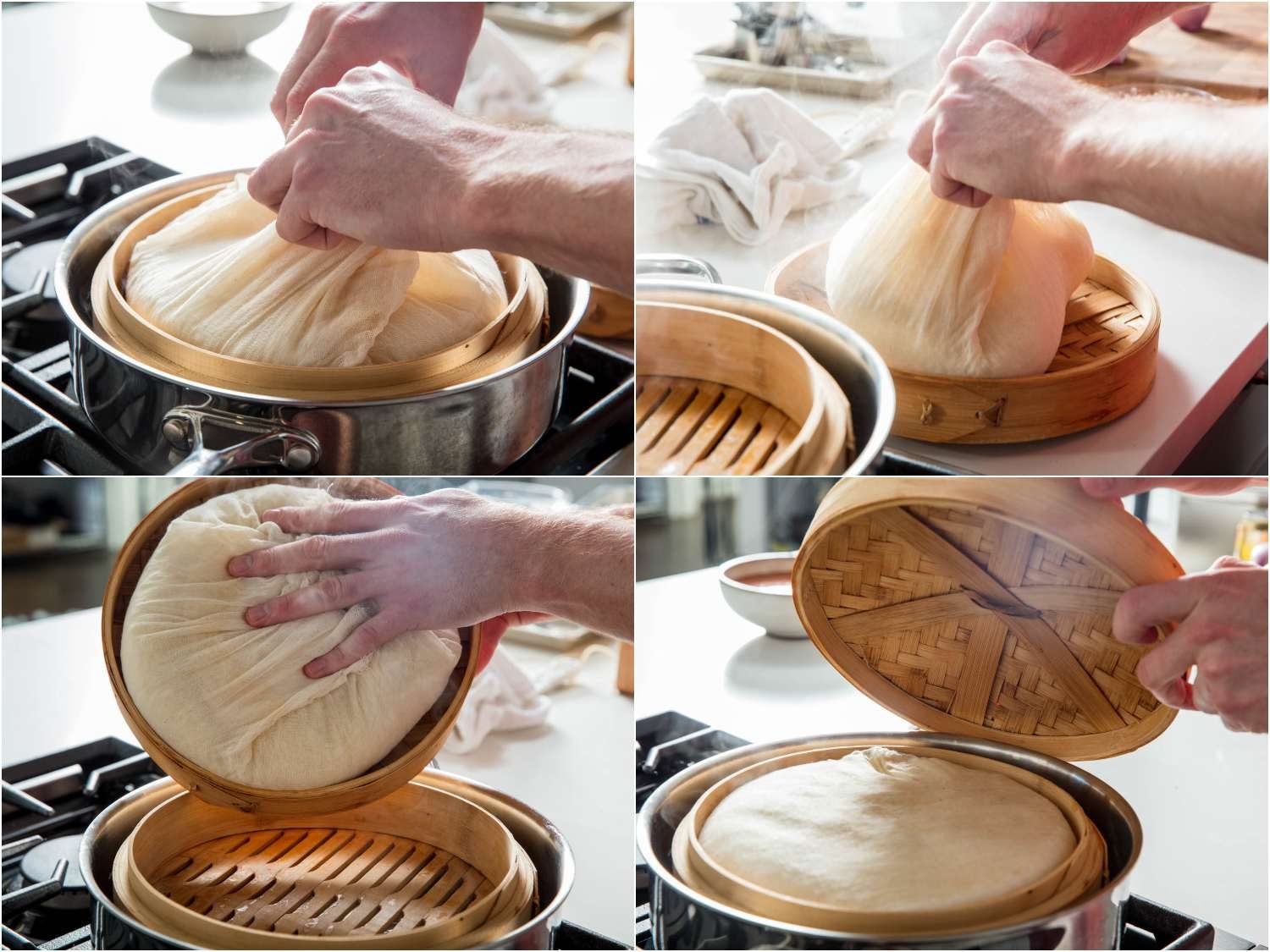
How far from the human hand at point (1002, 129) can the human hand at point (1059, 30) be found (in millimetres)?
23

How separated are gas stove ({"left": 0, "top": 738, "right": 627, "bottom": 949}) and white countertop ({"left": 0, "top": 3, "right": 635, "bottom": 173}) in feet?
2.01

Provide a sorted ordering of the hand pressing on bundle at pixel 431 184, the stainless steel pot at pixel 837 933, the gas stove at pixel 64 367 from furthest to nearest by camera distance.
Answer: the gas stove at pixel 64 367 → the hand pressing on bundle at pixel 431 184 → the stainless steel pot at pixel 837 933

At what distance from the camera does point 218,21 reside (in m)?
1.23

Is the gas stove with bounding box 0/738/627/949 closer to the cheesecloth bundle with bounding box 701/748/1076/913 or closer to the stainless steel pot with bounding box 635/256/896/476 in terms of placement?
the cheesecloth bundle with bounding box 701/748/1076/913

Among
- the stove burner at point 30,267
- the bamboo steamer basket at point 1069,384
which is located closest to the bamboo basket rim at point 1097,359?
the bamboo steamer basket at point 1069,384

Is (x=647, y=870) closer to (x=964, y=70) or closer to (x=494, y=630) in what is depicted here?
(x=494, y=630)

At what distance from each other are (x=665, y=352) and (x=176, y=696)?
511mm

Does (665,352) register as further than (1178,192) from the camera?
Yes

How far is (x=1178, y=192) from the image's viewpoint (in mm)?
972

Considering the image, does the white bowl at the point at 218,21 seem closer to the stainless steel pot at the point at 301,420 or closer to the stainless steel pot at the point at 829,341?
the stainless steel pot at the point at 301,420

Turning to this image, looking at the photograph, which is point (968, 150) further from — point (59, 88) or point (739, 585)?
point (59, 88)

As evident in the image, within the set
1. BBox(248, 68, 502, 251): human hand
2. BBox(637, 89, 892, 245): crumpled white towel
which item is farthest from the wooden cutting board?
BBox(248, 68, 502, 251): human hand

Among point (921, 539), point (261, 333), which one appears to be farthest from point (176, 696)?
point (921, 539)

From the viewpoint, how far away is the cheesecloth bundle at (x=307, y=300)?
1.04m
